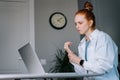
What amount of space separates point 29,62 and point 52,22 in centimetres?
435

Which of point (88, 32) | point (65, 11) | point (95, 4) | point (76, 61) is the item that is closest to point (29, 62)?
point (76, 61)

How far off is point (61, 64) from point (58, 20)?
101cm

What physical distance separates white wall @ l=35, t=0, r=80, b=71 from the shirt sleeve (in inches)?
166

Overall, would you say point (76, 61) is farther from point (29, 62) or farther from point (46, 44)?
point (46, 44)

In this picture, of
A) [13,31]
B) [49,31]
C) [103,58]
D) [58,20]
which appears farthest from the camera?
[58,20]

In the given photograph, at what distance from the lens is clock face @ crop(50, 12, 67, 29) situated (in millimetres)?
6285

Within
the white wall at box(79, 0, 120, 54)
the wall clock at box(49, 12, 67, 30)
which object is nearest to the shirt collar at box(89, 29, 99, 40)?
the wall clock at box(49, 12, 67, 30)

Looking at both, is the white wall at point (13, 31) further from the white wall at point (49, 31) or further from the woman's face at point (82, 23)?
the woman's face at point (82, 23)

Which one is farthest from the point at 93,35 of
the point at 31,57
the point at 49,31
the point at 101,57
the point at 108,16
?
the point at 108,16

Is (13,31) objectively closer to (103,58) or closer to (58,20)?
(58,20)

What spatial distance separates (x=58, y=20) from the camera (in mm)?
6367

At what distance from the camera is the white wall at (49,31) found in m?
6.15

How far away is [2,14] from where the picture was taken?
19.9 feet

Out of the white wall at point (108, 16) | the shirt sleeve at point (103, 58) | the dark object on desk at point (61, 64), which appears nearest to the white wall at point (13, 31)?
the dark object on desk at point (61, 64)
